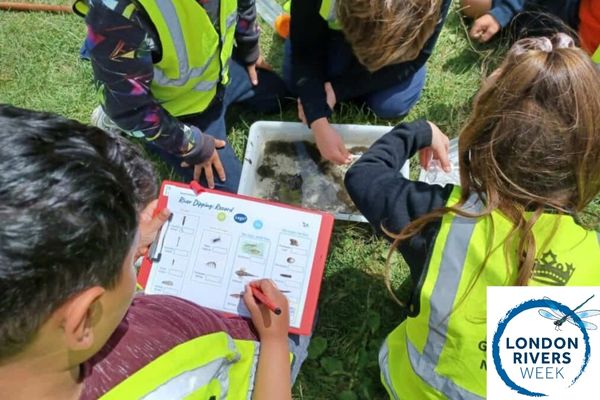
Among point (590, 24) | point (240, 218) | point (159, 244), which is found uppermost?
point (590, 24)

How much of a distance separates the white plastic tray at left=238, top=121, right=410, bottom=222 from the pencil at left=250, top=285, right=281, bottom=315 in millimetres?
481

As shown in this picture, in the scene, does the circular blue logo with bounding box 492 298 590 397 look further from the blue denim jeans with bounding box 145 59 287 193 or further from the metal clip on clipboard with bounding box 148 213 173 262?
the blue denim jeans with bounding box 145 59 287 193

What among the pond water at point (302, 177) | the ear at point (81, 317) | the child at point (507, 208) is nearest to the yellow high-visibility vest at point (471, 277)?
the child at point (507, 208)

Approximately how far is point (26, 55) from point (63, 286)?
76.9 inches

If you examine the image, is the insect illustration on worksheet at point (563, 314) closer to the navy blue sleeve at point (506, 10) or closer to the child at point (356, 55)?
the child at point (356, 55)

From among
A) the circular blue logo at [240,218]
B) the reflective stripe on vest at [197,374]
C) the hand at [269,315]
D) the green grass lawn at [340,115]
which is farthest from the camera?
the green grass lawn at [340,115]

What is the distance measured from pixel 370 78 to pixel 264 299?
905mm

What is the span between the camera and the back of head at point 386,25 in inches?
57.3

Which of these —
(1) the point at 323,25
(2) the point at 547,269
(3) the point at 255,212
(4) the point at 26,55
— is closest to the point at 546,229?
(2) the point at 547,269

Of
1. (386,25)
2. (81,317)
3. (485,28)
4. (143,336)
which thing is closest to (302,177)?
(386,25)

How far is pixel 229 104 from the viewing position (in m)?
2.07

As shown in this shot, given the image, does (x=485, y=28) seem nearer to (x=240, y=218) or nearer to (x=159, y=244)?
(x=240, y=218)

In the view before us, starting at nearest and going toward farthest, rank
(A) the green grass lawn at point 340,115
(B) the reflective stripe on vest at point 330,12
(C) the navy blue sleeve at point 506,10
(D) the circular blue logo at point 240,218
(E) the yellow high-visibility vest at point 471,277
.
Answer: (E) the yellow high-visibility vest at point 471,277 → (D) the circular blue logo at point 240,218 → (B) the reflective stripe on vest at point 330,12 → (A) the green grass lawn at point 340,115 → (C) the navy blue sleeve at point 506,10

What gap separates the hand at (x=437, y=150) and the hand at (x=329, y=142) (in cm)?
24
